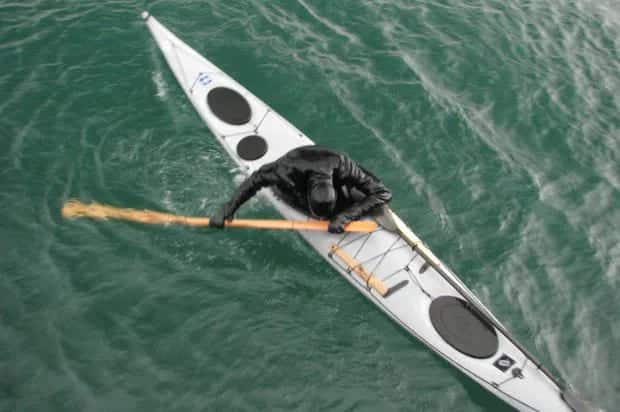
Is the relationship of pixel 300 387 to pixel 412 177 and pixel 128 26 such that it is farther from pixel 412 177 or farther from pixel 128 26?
pixel 128 26

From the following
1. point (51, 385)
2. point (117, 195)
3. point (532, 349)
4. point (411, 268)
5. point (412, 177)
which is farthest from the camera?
point (412, 177)

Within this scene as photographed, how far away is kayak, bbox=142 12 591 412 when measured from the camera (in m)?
6.29

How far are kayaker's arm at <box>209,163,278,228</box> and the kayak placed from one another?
3.53 feet

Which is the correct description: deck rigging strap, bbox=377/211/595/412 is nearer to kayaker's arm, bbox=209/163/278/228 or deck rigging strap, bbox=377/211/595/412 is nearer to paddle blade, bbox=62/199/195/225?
kayaker's arm, bbox=209/163/278/228

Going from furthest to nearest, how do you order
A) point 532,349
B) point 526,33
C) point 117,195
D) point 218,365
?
point 526,33 < point 117,195 < point 532,349 < point 218,365

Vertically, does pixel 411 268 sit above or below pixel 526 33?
below

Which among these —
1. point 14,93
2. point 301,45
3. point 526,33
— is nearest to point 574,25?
point 526,33

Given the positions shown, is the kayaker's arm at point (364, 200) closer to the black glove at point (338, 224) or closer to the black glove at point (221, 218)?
the black glove at point (338, 224)

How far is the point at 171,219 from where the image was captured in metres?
7.65

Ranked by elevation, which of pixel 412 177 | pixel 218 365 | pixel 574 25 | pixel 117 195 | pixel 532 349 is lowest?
pixel 532 349

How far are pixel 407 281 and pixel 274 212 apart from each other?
8.91ft

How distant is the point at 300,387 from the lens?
6.36 metres

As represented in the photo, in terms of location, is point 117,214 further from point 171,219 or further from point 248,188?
point 248,188

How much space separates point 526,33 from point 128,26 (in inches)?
409
